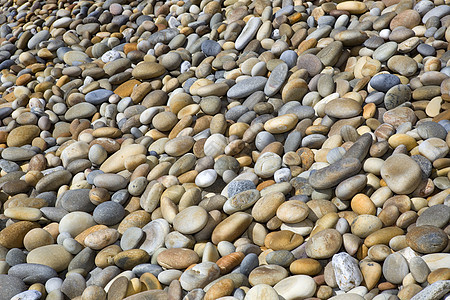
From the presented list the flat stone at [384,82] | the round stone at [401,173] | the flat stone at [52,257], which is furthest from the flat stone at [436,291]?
the flat stone at [52,257]

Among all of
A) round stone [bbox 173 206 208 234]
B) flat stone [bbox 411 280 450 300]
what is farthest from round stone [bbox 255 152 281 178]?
flat stone [bbox 411 280 450 300]

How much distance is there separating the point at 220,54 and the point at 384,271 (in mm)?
1628

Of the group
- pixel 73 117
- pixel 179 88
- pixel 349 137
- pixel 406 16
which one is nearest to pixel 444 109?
pixel 349 137

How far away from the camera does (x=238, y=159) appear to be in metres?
1.90

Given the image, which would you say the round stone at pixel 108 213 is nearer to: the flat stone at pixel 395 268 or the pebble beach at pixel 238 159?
the pebble beach at pixel 238 159

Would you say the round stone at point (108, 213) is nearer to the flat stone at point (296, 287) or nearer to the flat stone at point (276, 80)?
the flat stone at point (296, 287)

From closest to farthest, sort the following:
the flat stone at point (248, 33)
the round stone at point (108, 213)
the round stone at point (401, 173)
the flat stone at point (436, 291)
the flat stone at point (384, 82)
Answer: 1. the flat stone at point (436, 291)
2. the round stone at point (401, 173)
3. the round stone at point (108, 213)
4. the flat stone at point (384, 82)
5. the flat stone at point (248, 33)

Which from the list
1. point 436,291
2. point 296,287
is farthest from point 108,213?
point 436,291

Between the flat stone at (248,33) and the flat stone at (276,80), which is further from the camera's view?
the flat stone at (248,33)

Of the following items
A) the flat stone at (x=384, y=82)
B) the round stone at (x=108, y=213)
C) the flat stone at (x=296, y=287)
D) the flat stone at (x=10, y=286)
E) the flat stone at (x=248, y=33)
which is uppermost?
the flat stone at (x=248, y=33)

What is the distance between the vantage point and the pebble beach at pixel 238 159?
138 cm

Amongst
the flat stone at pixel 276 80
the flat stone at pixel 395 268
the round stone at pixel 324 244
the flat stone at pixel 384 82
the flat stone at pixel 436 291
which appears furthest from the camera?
the flat stone at pixel 276 80

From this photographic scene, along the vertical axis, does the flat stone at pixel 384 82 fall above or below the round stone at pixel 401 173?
above

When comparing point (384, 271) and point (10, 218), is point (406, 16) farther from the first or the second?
point (10, 218)
